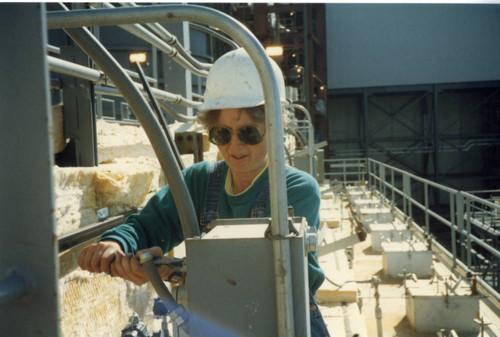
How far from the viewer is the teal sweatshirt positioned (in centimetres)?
147

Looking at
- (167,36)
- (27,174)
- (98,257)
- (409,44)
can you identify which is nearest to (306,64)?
(409,44)

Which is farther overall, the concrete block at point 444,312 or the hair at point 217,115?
the concrete block at point 444,312

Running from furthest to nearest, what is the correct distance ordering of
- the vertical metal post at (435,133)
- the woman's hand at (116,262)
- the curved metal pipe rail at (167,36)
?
the vertical metal post at (435,133) < the curved metal pipe rail at (167,36) < the woman's hand at (116,262)

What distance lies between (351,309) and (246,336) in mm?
2953

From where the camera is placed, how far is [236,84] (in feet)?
5.32

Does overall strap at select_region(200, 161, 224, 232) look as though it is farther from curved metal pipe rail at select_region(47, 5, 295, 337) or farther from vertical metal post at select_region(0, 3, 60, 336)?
vertical metal post at select_region(0, 3, 60, 336)

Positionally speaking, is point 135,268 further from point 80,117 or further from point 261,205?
point 80,117

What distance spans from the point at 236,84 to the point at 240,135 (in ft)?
0.56

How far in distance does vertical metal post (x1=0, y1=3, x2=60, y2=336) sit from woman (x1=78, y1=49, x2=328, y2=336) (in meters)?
0.76

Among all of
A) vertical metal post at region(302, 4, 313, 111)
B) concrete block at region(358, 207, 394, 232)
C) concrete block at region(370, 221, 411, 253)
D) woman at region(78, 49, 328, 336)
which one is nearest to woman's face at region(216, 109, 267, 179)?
woman at region(78, 49, 328, 336)

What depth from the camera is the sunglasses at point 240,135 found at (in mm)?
1602

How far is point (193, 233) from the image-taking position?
112cm

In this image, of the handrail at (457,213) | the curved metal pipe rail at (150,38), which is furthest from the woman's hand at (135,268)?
the handrail at (457,213)

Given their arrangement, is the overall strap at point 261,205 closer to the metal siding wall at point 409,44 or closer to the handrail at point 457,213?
the handrail at point 457,213
